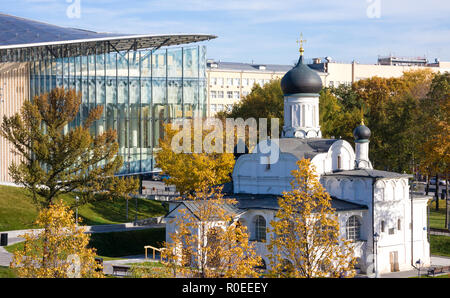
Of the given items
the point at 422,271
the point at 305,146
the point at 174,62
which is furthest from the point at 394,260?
the point at 174,62

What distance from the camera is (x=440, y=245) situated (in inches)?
2191

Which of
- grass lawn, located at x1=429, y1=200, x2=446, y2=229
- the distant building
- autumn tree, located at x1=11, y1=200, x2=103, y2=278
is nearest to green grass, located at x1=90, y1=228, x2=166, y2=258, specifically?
autumn tree, located at x1=11, y1=200, x2=103, y2=278

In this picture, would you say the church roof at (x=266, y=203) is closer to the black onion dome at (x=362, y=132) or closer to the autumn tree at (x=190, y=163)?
the autumn tree at (x=190, y=163)

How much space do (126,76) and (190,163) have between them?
1831 cm

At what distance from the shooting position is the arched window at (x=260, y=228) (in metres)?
49.2

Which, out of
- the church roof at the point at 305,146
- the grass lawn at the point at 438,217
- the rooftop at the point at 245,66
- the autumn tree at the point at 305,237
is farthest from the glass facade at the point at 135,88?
the rooftop at the point at 245,66

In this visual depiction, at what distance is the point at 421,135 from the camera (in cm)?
7356

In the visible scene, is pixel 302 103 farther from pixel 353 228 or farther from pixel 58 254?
pixel 58 254

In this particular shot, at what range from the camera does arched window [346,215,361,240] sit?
4903cm

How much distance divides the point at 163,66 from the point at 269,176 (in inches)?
1042

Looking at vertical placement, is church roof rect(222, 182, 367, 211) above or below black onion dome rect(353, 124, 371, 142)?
below

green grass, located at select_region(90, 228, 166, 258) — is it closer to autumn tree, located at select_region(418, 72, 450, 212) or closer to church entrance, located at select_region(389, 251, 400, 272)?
church entrance, located at select_region(389, 251, 400, 272)

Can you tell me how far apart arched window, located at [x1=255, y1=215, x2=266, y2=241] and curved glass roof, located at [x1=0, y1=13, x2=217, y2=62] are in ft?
78.3
